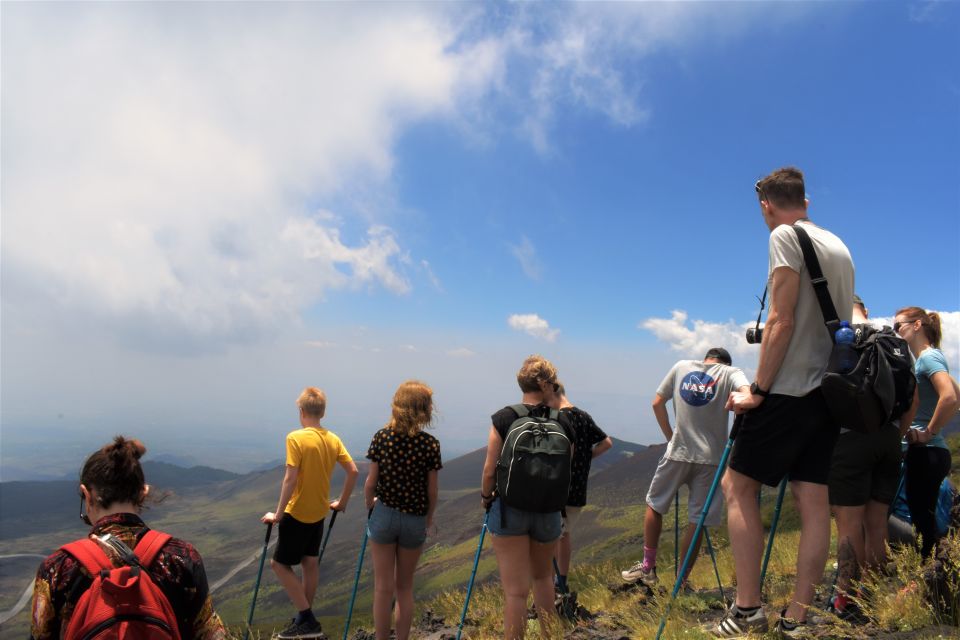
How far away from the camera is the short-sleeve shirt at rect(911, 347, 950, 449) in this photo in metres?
4.91

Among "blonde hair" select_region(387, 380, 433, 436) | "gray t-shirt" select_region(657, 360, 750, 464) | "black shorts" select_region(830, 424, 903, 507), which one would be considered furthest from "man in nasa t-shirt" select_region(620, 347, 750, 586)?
"blonde hair" select_region(387, 380, 433, 436)

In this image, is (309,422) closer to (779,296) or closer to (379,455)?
(379,455)

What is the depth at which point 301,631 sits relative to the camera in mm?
6426

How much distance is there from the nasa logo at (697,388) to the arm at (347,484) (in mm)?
3702

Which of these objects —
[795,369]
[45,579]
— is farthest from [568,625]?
[45,579]

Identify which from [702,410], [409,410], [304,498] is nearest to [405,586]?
[304,498]

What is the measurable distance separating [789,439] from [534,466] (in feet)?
5.88

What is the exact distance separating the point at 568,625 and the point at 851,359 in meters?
4.13

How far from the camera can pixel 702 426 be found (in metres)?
6.39

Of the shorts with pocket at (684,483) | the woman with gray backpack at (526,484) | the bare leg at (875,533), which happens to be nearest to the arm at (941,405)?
the bare leg at (875,533)

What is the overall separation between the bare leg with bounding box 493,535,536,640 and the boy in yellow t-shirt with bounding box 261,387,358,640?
2.41m

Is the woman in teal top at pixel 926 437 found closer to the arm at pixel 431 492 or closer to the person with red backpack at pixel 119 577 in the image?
the arm at pixel 431 492

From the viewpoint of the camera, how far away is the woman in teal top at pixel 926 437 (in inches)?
191

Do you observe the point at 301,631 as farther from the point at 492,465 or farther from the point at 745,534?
the point at 745,534
